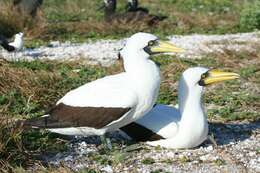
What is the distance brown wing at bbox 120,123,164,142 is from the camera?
232 inches

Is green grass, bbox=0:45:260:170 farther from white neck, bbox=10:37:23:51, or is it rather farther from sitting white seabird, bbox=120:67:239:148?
white neck, bbox=10:37:23:51

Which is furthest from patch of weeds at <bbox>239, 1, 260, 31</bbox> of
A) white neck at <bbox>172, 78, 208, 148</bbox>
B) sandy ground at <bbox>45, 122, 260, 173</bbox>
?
white neck at <bbox>172, 78, 208, 148</bbox>

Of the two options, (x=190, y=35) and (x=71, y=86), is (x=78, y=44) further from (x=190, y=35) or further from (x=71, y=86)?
(x=71, y=86)

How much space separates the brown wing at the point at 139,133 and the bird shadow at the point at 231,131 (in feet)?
1.92

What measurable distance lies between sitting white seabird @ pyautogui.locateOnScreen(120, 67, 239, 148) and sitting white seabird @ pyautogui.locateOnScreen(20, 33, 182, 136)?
0.29 meters

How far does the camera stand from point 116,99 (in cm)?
560

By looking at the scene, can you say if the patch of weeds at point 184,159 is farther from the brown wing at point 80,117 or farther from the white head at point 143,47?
the white head at point 143,47

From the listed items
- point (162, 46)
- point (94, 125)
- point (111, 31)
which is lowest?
point (111, 31)

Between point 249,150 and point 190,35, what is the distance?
899 cm

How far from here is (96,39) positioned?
13.9m

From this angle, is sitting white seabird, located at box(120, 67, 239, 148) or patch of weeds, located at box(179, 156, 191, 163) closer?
patch of weeds, located at box(179, 156, 191, 163)

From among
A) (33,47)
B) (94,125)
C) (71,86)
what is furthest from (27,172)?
(33,47)

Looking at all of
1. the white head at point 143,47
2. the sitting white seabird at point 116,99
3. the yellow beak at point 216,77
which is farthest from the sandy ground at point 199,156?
the white head at point 143,47

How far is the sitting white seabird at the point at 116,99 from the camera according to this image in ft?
18.3
